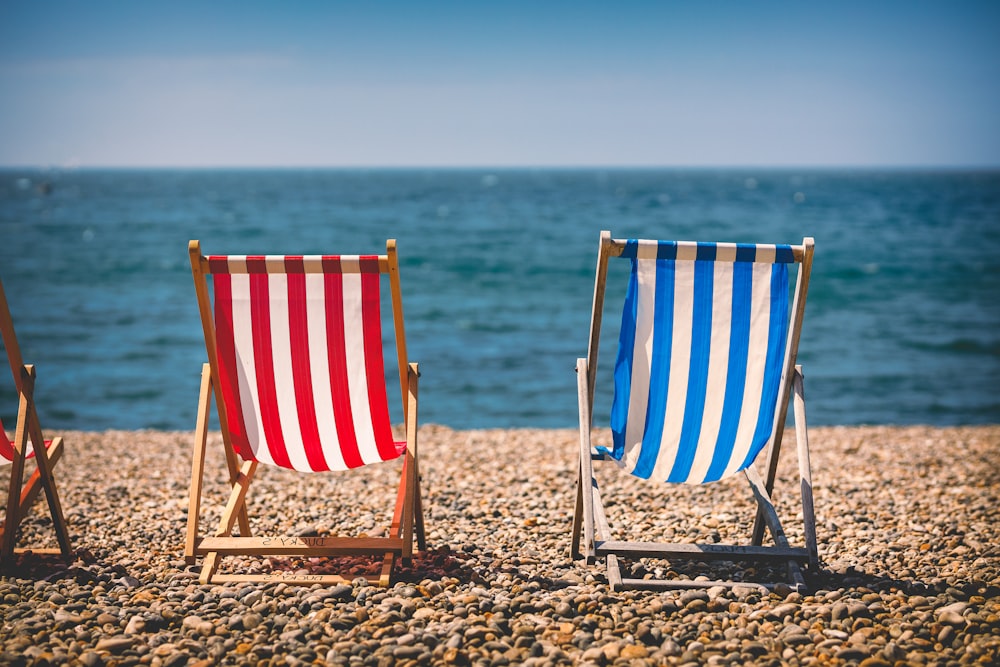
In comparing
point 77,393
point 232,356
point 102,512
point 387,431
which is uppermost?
point 232,356

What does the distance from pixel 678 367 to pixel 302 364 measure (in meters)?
1.60

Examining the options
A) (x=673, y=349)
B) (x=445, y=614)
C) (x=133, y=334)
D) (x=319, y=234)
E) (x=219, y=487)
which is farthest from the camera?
(x=319, y=234)

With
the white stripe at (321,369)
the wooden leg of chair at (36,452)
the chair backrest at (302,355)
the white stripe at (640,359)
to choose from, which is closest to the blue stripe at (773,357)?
the white stripe at (640,359)

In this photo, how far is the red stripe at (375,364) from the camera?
3.20 metres

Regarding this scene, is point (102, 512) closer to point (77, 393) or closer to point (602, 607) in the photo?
point (602, 607)

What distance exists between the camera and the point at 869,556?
142 inches

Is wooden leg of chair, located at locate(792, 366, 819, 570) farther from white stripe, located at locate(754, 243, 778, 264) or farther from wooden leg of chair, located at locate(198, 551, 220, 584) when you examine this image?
wooden leg of chair, located at locate(198, 551, 220, 584)

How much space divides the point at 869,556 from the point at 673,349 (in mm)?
1403

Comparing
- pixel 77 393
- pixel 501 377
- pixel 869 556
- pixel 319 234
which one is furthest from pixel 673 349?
pixel 319 234

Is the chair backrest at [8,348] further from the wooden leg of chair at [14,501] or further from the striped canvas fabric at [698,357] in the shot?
the striped canvas fabric at [698,357]

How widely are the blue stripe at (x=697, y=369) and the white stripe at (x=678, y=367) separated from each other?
0.02 meters

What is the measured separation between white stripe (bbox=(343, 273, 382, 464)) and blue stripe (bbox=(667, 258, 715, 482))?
1.33 metres

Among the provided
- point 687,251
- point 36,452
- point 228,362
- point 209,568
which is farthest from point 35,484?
point 687,251

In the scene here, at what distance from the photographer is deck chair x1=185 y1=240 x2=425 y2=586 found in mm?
3150
